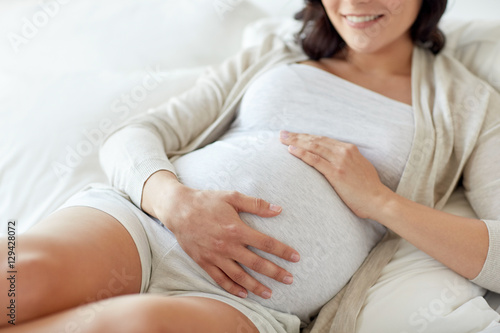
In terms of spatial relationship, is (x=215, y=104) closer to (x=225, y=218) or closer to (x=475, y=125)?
(x=225, y=218)

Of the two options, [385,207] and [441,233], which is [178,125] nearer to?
[385,207]

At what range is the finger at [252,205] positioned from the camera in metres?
0.87

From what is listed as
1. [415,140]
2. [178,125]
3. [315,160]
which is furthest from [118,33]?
[415,140]

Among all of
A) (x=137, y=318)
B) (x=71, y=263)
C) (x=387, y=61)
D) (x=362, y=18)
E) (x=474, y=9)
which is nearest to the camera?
(x=137, y=318)

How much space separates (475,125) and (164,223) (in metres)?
0.71

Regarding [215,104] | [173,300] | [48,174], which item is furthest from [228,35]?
[173,300]

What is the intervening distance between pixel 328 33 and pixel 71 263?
89cm

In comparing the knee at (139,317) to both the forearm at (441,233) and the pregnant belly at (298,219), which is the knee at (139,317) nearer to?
the pregnant belly at (298,219)

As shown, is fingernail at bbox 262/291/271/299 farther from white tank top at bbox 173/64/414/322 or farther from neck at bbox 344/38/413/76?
neck at bbox 344/38/413/76

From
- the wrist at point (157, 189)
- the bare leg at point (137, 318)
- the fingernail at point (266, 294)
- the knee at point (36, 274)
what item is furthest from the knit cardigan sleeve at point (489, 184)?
the knee at point (36, 274)

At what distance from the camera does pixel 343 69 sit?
1.23 metres

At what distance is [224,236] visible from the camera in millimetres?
845

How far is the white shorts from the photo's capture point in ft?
2.71

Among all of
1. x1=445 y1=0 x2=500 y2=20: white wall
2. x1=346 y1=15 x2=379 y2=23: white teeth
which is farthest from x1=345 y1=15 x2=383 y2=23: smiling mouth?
x1=445 y1=0 x2=500 y2=20: white wall
